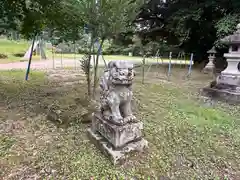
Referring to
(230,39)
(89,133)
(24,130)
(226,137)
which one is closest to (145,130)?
(89,133)

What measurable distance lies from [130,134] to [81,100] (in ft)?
5.23

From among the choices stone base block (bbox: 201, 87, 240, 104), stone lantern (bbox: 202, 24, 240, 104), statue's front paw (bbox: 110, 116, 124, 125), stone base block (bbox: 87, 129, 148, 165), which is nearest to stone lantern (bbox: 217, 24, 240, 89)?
stone lantern (bbox: 202, 24, 240, 104)

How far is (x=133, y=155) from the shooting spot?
2.04 meters

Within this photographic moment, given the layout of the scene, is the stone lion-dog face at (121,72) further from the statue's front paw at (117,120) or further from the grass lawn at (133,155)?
the grass lawn at (133,155)

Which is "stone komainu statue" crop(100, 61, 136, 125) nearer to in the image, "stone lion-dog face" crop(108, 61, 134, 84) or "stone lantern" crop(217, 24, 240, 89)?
"stone lion-dog face" crop(108, 61, 134, 84)

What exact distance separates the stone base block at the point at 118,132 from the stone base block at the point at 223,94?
11.1 feet

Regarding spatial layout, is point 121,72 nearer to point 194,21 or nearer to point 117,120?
point 117,120

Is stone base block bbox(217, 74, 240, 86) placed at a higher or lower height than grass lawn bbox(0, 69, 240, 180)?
higher

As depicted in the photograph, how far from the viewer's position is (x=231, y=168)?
6.84ft

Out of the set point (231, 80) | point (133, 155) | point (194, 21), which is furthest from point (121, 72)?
point (194, 21)

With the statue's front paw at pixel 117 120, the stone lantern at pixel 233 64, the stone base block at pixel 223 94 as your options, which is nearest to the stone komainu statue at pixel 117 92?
the statue's front paw at pixel 117 120

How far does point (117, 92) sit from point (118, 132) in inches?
17.3

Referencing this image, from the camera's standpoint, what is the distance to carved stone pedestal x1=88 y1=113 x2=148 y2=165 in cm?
193

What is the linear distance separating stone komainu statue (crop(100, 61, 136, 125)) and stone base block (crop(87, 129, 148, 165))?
0.96ft
